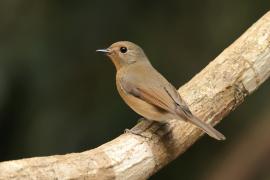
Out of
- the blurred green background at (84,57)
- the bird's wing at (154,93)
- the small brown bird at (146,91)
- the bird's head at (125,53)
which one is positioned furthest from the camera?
the blurred green background at (84,57)

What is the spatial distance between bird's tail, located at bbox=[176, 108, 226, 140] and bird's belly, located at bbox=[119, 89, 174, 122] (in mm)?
227

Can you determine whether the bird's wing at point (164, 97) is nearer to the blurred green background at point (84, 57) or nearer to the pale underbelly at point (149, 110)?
the pale underbelly at point (149, 110)

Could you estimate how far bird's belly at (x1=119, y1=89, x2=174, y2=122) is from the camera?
5.55 metres

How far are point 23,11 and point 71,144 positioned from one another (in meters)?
1.42

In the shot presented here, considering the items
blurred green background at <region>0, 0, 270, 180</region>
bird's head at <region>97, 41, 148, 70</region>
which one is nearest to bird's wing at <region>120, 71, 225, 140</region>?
bird's head at <region>97, 41, 148, 70</region>

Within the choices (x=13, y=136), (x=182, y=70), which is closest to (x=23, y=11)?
(x=13, y=136)

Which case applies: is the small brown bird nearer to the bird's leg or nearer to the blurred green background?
the bird's leg

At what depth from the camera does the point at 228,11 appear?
8.48 meters

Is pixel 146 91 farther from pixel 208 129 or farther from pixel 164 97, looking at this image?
pixel 208 129

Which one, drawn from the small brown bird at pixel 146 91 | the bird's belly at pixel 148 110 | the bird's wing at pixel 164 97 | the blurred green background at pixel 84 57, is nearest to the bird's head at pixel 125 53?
the small brown bird at pixel 146 91

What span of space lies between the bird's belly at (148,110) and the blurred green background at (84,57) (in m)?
1.85

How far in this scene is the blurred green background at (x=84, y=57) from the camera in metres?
7.57

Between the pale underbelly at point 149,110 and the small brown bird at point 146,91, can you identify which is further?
the pale underbelly at point 149,110

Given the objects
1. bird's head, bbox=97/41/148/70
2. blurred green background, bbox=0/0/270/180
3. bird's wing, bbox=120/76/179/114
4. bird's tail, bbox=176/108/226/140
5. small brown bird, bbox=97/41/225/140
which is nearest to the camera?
bird's tail, bbox=176/108/226/140
